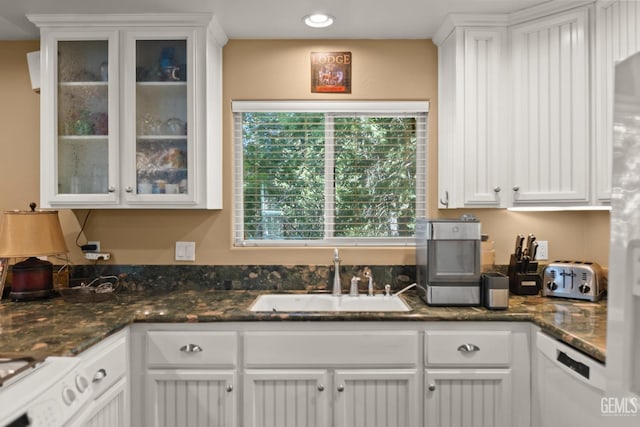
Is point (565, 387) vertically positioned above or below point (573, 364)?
below

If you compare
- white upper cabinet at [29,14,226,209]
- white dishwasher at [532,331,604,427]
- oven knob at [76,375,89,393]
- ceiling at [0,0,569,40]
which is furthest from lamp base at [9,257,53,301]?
white dishwasher at [532,331,604,427]

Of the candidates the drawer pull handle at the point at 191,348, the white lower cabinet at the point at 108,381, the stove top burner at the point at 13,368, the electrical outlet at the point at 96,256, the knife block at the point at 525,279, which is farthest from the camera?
the electrical outlet at the point at 96,256

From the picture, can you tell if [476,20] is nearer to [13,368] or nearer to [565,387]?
[565,387]

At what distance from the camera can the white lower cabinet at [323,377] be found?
187 centimetres

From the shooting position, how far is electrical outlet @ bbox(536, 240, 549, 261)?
2479mm

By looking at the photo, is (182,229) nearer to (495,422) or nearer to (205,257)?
(205,257)

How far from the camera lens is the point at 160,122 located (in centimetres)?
222

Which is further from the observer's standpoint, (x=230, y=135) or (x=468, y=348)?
(x=230, y=135)

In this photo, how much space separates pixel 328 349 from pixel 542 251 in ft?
4.80

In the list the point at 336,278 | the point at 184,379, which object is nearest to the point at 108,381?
the point at 184,379

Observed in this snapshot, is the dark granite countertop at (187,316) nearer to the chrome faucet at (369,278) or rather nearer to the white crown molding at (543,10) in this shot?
the chrome faucet at (369,278)

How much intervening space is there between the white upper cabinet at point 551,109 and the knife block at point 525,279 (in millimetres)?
384

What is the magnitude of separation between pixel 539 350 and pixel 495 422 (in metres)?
0.39

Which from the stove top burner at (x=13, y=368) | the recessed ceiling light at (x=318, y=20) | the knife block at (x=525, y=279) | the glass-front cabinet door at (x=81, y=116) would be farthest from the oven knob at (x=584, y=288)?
the glass-front cabinet door at (x=81, y=116)
